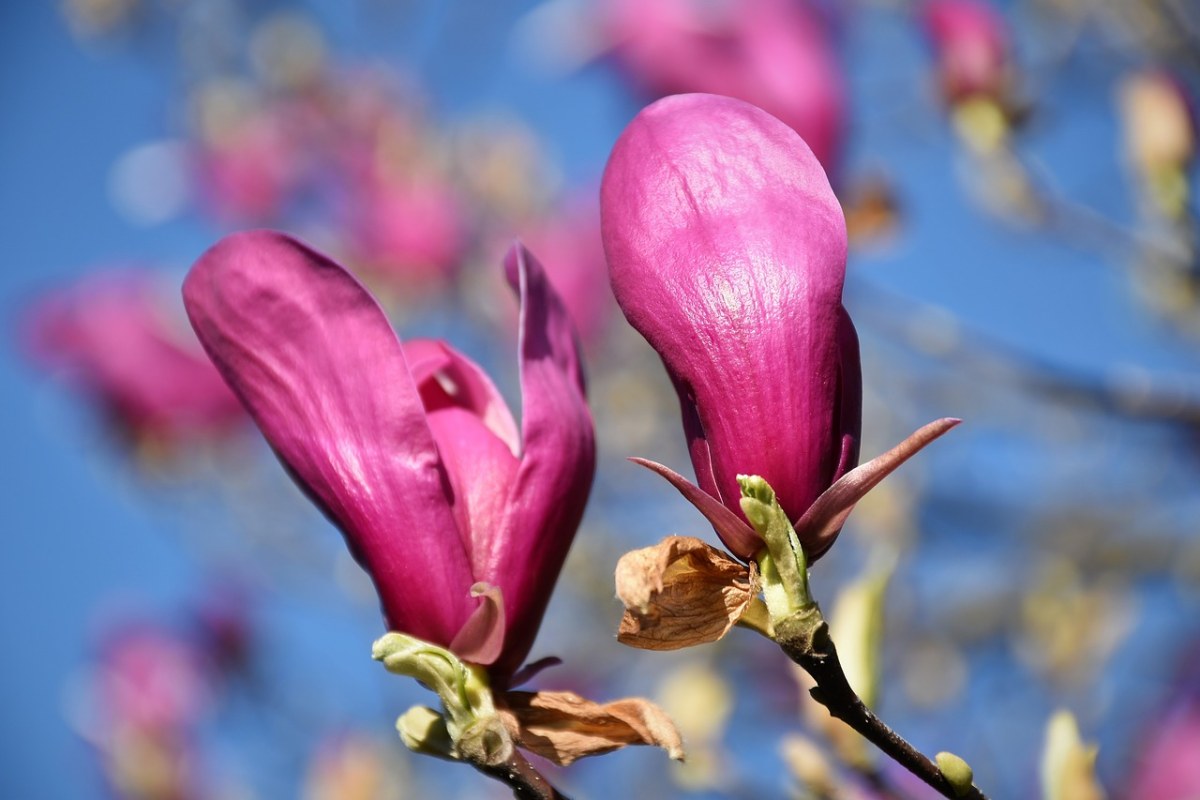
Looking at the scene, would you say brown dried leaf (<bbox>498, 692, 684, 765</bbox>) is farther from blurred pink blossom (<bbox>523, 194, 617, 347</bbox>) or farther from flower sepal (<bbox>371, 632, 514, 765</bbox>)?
blurred pink blossom (<bbox>523, 194, 617, 347</bbox>)

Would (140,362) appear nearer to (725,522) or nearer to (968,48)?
(968,48)

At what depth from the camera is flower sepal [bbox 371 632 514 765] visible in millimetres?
618

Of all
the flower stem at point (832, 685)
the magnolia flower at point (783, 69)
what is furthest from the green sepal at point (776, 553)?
the magnolia flower at point (783, 69)

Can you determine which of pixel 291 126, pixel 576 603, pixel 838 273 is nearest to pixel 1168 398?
pixel 838 273

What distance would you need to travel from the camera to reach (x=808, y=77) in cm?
126

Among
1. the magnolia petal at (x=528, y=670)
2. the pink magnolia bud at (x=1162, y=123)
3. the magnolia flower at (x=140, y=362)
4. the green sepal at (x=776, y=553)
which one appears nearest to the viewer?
the green sepal at (x=776, y=553)

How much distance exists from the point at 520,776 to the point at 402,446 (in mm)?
174

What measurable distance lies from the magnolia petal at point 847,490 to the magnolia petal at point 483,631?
0.51 ft

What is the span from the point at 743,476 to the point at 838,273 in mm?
106

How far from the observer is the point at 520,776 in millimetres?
615

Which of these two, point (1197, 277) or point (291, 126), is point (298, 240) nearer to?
point (1197, 277)

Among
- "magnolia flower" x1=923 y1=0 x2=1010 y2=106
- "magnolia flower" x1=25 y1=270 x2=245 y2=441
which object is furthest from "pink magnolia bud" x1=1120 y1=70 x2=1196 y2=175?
"magnolia flower" x1=25 y1=270 x2=245 y2=441

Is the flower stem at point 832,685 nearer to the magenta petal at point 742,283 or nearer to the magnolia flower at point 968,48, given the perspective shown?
the magenta petal at point 742,283

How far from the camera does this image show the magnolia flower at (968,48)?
142cm
